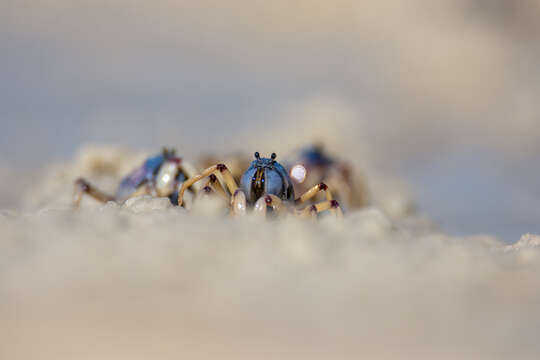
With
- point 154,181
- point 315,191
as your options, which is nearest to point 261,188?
point 315,191

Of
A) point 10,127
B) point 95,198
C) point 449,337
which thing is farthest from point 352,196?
point 10,127

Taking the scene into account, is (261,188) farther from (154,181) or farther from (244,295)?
(244,295)

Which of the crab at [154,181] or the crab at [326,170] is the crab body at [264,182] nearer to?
the crab at [154,181]

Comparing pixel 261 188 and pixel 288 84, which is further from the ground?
pixel 288 84

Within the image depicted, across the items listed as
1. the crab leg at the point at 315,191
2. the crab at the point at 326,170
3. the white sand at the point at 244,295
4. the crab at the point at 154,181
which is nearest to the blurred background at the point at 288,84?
the crab at the point at 326,170

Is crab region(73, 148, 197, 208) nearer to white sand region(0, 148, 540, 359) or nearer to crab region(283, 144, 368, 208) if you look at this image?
white sand region(0, 148, 540, 359)

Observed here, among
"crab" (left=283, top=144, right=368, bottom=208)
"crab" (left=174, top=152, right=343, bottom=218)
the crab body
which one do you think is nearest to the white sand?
"crab" (left=174, top=152, right=343, bottom=218)
